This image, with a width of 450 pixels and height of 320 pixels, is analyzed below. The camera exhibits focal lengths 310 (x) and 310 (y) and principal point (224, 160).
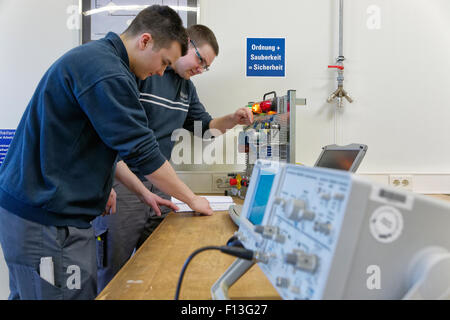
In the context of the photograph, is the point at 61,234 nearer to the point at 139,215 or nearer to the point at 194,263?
the point at 194,263

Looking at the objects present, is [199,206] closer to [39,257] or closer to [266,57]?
[39,257]

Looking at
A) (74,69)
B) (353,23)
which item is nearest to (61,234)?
(74,69)

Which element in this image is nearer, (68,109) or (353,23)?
(68,109)

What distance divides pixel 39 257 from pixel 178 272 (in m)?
0.47

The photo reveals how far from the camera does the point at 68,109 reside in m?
0.92

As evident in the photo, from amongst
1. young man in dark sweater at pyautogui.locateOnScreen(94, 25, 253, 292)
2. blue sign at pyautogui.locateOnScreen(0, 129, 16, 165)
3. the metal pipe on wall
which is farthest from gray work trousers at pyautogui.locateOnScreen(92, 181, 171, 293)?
the metal pipe on wall

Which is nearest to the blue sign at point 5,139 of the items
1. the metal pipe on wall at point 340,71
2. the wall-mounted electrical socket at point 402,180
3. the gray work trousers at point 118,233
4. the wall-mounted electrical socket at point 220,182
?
the gray work trousers at point 118,233

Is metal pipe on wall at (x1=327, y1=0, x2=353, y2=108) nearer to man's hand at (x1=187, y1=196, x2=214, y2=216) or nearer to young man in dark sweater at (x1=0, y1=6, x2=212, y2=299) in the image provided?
man's hand at (x1=187, y1=196, x2=214, y2=216)

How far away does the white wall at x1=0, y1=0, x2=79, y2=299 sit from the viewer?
6.39 feet

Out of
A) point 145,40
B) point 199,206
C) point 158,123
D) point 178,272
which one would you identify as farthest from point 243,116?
point 178,272

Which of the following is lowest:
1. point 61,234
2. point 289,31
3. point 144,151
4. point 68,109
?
point 61,234

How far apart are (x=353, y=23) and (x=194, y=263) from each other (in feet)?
6.17

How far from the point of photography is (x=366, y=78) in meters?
1.98

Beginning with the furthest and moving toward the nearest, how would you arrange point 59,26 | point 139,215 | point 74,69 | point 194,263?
point 59,26 → point 139,215 → point 74,69 → point 194,263
